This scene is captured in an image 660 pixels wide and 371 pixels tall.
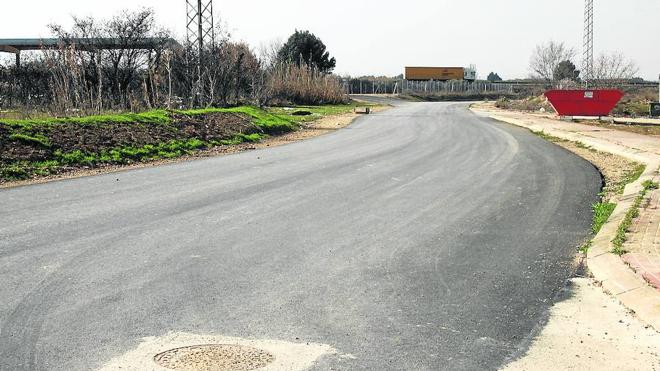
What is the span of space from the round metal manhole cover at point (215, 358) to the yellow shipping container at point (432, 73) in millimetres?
113528

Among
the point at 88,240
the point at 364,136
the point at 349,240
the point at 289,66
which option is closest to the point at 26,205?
the point at 88,240

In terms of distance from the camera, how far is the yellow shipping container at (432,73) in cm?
11600

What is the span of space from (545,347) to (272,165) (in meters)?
11.4

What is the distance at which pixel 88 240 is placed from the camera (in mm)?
8102

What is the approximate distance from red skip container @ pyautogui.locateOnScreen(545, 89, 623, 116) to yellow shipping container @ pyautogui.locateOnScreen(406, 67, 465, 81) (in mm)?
79610

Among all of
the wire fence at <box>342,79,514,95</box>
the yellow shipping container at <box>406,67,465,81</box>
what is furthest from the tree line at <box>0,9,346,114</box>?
the yellow shipping container at <box>406,67,465,81</box>

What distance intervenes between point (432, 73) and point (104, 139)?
103 meters

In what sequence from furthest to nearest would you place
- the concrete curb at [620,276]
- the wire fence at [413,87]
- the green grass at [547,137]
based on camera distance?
the wire fence at [413,87], the green grass at [547,137], the concrete curb at [620,276]

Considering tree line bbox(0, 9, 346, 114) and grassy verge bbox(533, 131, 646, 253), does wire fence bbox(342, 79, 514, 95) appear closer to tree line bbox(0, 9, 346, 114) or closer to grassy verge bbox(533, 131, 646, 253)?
tree line bbox(0, 9, 346, 114)

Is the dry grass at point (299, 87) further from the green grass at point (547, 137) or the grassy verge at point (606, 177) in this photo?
the grassy verge at point (606, 177)

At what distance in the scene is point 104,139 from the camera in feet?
56.9

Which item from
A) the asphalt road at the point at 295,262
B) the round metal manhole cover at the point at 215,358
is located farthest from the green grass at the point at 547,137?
the round metal manhole cover at the point at 215,358

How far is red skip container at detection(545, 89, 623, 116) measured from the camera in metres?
36.2

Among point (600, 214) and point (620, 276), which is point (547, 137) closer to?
point (600, 214)
